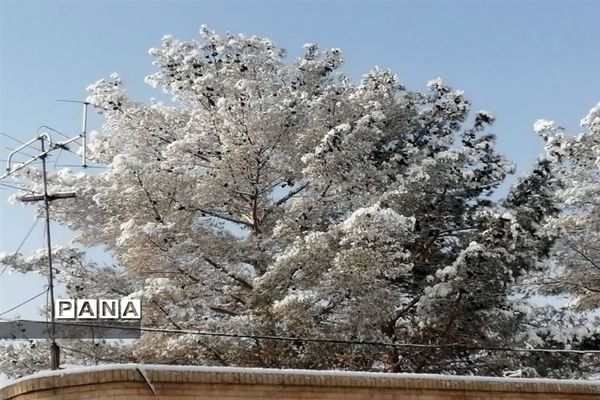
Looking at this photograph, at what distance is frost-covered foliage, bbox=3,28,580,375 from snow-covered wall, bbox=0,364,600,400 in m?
6.17

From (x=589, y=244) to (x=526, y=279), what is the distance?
1770 millimetres

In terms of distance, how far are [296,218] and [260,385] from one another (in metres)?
9.40

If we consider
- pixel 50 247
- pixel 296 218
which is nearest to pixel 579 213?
pixel 296 218

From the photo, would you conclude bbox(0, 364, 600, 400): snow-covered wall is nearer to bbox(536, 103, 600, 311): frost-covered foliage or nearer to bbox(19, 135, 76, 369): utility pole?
bbox(19, 135, 76, 369): utility pole

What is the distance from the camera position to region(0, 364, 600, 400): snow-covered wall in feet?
30.5

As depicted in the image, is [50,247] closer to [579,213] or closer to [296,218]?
[296,218]

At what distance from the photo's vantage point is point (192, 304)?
60.0ft

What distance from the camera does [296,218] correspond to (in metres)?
19.1


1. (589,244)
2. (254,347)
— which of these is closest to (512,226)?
(589,244)

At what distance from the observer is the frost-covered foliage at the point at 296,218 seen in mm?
17578

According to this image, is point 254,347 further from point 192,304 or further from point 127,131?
point 127,131

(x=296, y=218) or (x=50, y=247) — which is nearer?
(x=50, y=247)

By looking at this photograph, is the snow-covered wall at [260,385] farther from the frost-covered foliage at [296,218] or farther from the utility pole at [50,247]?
the frost-covered foliage at [296,218]

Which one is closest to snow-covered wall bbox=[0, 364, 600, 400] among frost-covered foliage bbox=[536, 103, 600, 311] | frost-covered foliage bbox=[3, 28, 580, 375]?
frost-covered foliage bbox=[3, 28, 580, 375]
